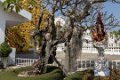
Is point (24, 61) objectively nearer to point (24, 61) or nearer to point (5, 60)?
point (24, 61)

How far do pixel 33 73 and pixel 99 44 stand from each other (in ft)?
10.7

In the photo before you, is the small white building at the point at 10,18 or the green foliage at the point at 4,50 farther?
the small white building at the point at 10,18

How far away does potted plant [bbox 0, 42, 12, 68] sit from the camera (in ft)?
50.9

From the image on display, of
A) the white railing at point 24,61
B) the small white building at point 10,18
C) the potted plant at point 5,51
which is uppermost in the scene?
the small white building at point 10,18

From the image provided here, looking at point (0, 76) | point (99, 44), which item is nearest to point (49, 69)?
point (0, 76)

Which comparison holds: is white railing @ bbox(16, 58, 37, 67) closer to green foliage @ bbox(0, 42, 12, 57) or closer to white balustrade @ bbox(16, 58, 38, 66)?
white balustrade @ bbox(16, 58, 38, 66)

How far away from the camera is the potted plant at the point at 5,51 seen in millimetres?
15516

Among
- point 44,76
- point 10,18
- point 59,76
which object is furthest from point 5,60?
point 44,76

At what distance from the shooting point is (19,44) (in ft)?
81.7

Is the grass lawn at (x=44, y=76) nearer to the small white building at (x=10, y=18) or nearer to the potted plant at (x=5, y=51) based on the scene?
the potted plant at (x=5, y=51)

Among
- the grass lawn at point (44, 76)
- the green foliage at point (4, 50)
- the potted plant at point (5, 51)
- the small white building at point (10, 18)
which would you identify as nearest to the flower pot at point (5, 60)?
the potted plant at point (5, 51)

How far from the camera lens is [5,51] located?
15.6 m

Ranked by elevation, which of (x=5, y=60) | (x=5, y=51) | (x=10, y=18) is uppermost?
(x=10, y=18)

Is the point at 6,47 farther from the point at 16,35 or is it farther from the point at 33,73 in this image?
the point at 16,35
